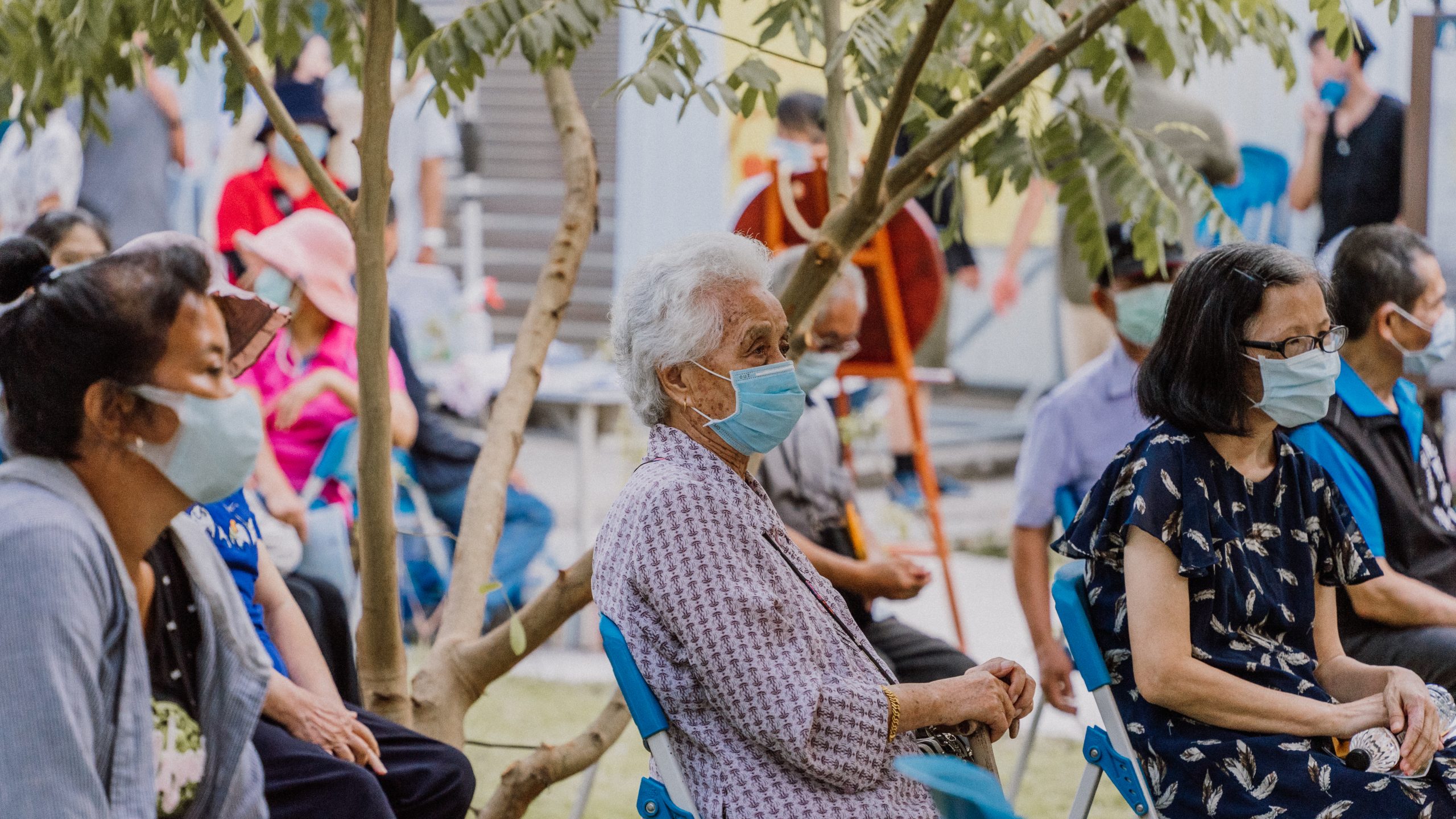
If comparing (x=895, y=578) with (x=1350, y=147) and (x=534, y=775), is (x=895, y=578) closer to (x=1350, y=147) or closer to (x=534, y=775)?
(x=534, y=775)

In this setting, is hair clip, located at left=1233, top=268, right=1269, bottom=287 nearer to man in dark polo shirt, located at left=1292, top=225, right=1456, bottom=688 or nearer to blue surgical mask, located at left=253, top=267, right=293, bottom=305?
man in dark polo shirt, located at left=1292, top=225, right=1456, bottom=688

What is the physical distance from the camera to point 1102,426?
12.0 feet

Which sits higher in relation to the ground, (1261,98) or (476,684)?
(1261,98)

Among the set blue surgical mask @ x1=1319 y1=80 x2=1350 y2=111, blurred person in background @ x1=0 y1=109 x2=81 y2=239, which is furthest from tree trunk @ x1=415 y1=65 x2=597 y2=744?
blue surgical mask @ x1=1319 y1=80 x2=1350 y2=111

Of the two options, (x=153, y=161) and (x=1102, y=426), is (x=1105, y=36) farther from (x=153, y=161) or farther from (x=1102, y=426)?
(x=153, y=161)

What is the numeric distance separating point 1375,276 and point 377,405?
2.34m

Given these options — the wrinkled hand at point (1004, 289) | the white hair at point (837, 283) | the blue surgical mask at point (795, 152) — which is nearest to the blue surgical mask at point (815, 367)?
the white hair at point (837, 283)

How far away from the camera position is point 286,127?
271 centimetres

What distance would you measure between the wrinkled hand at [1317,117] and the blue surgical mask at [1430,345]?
10.4 feet

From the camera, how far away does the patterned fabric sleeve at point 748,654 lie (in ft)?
7.03

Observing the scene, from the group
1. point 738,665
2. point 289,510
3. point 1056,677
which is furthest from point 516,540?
point 738,665

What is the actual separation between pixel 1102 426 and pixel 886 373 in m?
1.89

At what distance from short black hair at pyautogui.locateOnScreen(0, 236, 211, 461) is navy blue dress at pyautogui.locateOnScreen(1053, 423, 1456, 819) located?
1607 mm

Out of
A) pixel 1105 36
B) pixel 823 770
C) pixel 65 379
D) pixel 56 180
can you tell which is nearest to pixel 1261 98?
pixel 1105 36
